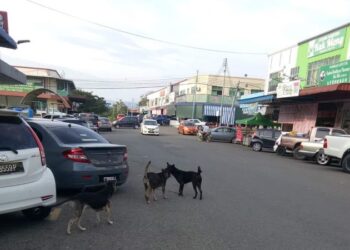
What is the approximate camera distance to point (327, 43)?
95.2 ft

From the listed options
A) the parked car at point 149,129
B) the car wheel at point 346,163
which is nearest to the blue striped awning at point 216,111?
the parked car at point 149,129

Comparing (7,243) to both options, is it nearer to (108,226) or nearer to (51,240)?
(51,240)

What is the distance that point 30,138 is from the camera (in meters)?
Answer: 5.75

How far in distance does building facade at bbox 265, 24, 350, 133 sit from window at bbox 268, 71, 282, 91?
182mm

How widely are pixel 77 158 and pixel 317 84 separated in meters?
25.3

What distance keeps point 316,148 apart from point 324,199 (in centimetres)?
1062

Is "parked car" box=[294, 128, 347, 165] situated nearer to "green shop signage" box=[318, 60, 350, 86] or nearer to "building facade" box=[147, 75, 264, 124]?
"green shop signage" box=[318, 60, 350, 86]

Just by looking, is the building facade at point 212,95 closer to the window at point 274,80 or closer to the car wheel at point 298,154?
the window at point 274,80

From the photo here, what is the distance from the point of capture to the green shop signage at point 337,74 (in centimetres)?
2239

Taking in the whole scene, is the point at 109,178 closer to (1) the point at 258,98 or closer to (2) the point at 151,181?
(2) the point at 151,181

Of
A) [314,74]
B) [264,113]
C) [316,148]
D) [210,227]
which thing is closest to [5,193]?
[210,227]

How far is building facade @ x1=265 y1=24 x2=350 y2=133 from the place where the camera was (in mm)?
24062

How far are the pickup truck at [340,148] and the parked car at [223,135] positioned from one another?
18.8 metres

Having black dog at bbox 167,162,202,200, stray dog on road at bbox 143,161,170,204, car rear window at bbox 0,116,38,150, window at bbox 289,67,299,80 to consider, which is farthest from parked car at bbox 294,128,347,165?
car rear window at bbox 0,116,38,150
